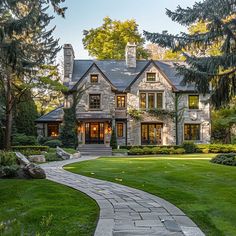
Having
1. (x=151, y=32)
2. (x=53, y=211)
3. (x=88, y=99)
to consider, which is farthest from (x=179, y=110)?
(x=53, y=211)

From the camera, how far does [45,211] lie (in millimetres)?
5660

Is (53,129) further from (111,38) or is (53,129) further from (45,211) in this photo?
(45,211)

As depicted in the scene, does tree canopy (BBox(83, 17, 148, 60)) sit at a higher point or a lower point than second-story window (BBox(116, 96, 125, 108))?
higher

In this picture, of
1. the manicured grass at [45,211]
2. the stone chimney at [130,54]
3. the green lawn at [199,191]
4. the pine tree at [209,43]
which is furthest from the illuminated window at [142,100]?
the manicured grass at [45,211]

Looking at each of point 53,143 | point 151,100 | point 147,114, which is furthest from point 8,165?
point 151,100

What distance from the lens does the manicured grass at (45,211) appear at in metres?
4.71

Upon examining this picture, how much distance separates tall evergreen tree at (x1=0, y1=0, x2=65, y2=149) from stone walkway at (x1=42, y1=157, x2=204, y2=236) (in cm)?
684

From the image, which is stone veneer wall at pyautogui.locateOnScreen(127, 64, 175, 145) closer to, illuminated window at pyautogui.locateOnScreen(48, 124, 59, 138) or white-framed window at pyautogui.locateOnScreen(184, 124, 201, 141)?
white-framed window at pyautogui.locateOnScreen(184, 124, 201, 141)

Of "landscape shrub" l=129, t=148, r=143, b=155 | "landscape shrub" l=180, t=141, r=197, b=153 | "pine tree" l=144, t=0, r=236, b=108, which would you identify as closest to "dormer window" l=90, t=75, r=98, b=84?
"landscape shrub" l=129, t=148, r=143, b=155

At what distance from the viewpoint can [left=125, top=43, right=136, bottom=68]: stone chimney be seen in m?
30.9

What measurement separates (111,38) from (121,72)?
1066cm

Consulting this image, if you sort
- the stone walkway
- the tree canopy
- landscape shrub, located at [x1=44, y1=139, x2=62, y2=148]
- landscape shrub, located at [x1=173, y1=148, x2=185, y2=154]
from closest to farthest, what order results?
1. the stone walkway
2. landscape shrub, located at [x1=173, y1=148, x2=185, y2=154]
3. landscape shrub, located at [x1=44, y1=139, x2=62, y2=148]
4. the tree canopy

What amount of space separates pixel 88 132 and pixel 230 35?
62.3 ft

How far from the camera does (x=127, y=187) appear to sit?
27.1 ft
